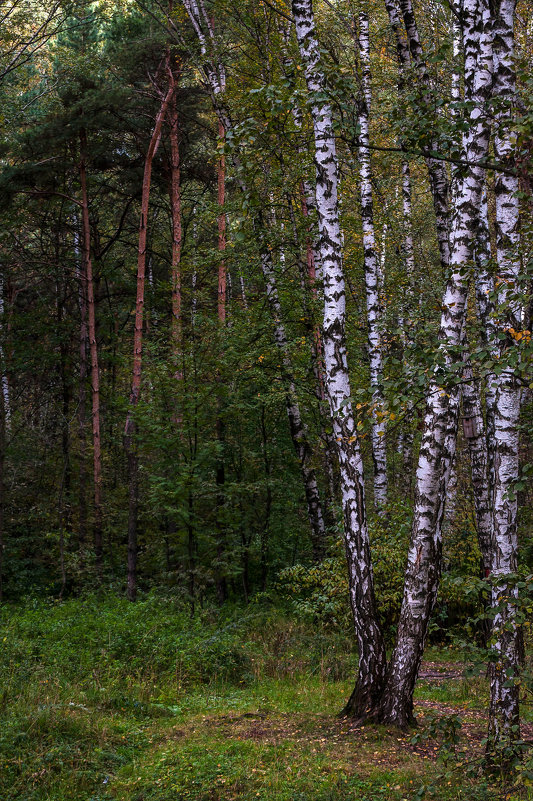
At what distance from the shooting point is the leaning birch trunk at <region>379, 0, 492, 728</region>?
5180 mm

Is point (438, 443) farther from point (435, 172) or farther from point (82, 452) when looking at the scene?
point (82, 452)

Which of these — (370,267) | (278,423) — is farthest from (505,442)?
(278,423)

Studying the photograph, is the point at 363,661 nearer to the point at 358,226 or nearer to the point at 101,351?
the point at 358,226

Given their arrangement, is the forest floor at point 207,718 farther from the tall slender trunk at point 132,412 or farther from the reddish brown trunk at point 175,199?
the reddish brown trunk at point 175,199

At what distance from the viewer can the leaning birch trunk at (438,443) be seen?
518 cm

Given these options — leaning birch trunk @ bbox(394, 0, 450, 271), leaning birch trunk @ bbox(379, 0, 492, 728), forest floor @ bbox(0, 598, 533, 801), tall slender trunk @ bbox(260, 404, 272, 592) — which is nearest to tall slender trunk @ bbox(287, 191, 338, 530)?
tall slender trunk @ bbox(260, 404, 272, 592)

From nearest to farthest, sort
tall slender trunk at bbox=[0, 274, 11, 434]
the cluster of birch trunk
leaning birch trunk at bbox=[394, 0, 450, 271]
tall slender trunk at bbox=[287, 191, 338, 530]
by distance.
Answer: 1. the cluster of birch trunk
2. leaning birch trunk at bbox=[394, 0, 450, 271]
3. tall slender trunk at bbox=[287, 191, 338, 530]
4. tall slender trunk at bbox=[0, 274, 11, 434]

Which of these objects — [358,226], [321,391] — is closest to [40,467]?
[321,391]

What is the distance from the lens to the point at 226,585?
48.8 feet

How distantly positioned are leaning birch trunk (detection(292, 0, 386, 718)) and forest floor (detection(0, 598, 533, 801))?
0.57 metres

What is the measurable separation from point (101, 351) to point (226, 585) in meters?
9.80

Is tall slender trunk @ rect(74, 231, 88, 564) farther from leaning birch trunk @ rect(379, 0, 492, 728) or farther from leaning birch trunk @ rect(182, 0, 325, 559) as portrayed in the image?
leaning birch trunk @ rect(379, 0, 492, 728)

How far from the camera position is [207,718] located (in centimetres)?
721

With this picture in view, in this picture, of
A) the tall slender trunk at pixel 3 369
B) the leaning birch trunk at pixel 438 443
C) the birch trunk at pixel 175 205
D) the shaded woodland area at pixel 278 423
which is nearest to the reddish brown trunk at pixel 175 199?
the birch trunk at pixel 175 205
